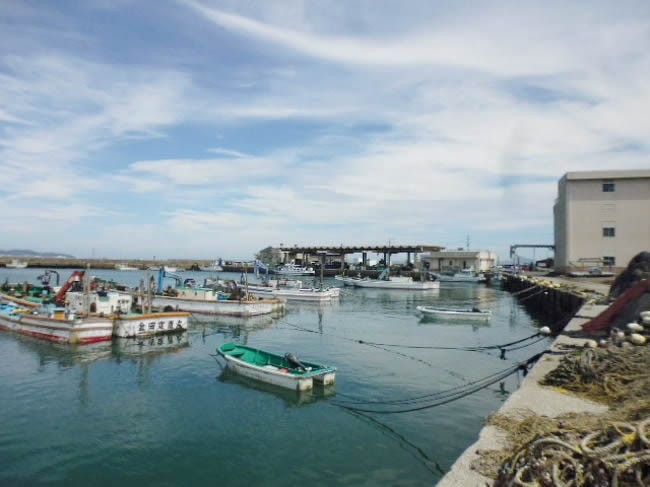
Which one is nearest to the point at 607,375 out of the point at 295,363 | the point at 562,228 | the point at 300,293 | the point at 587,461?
the point at 587,461

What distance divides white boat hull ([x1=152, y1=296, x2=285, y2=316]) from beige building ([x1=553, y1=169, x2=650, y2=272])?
42.9 m

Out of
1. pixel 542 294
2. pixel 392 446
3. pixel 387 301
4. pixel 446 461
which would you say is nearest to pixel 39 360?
pixel 392 446

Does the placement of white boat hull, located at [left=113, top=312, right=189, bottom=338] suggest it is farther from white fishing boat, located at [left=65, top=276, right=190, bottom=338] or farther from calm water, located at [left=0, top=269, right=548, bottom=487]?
calm water, located at [left=0, top=269, right=548, bottom=487]

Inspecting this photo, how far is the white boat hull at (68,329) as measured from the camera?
86.3 ft

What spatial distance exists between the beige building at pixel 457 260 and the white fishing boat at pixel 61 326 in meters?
89.4

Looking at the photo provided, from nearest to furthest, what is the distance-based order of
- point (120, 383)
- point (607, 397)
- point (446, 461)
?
1. point (607, 397)
2. point (446, 461)
3. point (120, 383)

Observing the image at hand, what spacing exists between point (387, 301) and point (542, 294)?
18135 mm

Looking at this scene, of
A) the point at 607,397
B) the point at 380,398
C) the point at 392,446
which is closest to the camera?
the point at 607,397

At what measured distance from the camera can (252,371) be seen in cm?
1894

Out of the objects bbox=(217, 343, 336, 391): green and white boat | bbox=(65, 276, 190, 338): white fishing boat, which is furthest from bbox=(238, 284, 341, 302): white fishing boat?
bbox=(217, 343, 336, 391): green and white boat

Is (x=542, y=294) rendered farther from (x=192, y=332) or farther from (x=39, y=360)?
(x=39, y=360)

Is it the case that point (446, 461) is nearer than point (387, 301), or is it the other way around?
point (446, 461)

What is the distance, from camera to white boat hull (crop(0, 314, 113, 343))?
86.3 ft

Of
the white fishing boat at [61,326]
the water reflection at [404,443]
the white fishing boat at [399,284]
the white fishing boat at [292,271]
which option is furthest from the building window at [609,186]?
the white fishing boat at [292,271]
